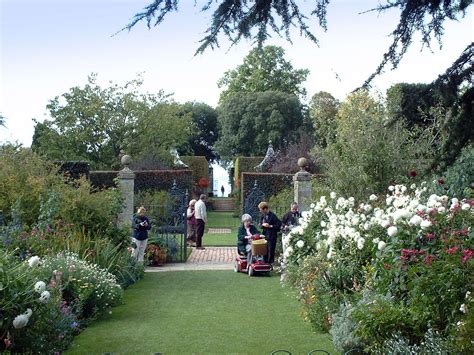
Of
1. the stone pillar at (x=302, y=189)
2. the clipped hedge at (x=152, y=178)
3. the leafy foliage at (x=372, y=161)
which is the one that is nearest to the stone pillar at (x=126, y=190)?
the stone pillar at (x=302, y=189)

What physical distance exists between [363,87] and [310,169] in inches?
950

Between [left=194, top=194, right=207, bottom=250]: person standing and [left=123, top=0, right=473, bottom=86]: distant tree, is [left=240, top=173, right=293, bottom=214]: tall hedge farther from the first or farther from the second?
[left=123, top=0, right=473, bottom=86]: distant tree

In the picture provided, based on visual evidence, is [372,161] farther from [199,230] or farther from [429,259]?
[429,259]

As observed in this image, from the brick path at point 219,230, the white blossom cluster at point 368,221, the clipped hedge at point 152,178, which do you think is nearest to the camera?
the white blossom cluster at point 368,221

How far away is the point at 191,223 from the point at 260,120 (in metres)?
28.5

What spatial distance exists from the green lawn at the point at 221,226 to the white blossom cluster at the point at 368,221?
8.83 meters

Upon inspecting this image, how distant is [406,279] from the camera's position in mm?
6043

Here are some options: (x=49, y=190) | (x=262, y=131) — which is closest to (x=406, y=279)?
(x=49, y=190)

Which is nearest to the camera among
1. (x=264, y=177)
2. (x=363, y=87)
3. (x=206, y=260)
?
(x=363, y=87)

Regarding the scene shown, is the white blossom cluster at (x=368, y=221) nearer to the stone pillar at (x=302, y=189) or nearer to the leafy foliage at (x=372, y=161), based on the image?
the leafy foliage at (x=372, y=161)

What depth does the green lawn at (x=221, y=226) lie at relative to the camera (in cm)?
2144

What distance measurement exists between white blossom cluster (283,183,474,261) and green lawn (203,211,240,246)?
29.0 ft

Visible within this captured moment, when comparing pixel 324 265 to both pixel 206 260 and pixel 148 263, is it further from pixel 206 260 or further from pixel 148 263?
pixel 206 260

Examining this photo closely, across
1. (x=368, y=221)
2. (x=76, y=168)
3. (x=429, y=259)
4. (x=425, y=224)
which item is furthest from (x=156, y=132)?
(x=429, y=259)
